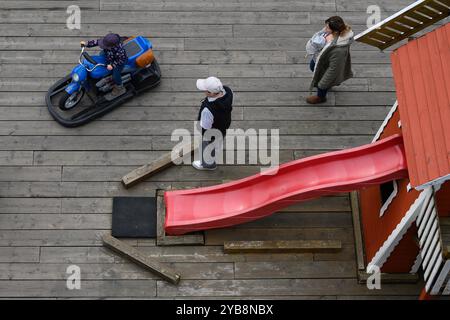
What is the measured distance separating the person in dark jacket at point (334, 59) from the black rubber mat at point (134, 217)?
263cm

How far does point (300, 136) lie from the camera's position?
1029 cm

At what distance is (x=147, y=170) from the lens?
9.77 metres

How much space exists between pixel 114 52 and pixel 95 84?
2.04 ft

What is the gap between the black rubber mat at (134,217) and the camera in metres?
9.46

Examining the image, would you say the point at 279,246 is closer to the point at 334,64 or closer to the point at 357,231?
the point at 357,231

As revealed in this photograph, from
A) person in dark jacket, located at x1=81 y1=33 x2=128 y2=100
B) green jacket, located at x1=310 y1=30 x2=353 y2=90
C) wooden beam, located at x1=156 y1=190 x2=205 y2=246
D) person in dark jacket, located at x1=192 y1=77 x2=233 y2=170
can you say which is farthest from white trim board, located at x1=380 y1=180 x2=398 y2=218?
person in dark jacket, located at x1=81 y1=33 x2=128 y2=100

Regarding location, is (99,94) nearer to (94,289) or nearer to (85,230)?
(85,230)

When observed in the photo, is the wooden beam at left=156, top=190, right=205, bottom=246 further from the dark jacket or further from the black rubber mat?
the dark jacket

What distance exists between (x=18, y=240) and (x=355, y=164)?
413 centimetres

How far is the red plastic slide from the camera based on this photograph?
28.4 ft

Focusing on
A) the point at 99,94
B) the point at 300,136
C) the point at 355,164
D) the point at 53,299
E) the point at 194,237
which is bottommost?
the point at 53,299

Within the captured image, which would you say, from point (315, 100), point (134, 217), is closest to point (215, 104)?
point (134, 217)

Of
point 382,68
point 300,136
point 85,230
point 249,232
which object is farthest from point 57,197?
point 382,68

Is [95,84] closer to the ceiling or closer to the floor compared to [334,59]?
closer to the ceiling
